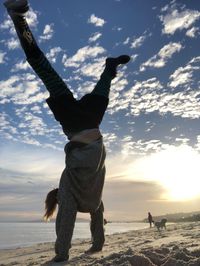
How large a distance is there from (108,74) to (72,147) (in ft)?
5.44

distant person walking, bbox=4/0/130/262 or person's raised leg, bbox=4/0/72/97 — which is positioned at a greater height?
person's raised leg, bbox=4/0/72/97

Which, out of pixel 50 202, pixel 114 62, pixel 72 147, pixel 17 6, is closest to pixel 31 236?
pixel 50 202

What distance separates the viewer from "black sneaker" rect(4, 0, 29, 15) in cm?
557

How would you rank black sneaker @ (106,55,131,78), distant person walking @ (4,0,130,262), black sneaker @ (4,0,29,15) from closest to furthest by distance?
black sneaker @ (4,0,29,15), distant person walking @ (4,0,130,262), black sneaker @ (106,55,131,78)

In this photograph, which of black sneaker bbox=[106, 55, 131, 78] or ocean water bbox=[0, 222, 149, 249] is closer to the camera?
black sneaker bbox=[106, 55, 131, 78]

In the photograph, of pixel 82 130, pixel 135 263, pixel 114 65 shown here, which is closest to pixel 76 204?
pixel 82 130

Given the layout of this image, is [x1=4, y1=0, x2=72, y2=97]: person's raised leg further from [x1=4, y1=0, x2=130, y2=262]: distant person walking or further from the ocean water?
the ocean water

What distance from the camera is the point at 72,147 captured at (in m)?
6.32

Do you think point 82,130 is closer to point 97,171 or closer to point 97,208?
point 97,171

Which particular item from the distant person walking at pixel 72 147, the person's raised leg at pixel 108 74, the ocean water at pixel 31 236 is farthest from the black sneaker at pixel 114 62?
the ocean water at pixel 31 236

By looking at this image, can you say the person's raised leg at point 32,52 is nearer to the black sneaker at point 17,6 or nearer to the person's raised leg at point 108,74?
the black sneaker at point 17,6

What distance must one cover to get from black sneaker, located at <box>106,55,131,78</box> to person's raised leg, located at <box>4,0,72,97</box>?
3.71 feet

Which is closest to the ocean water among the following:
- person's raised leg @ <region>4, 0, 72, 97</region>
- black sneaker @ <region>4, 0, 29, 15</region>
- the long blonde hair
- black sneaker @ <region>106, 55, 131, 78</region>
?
the long blonde hair

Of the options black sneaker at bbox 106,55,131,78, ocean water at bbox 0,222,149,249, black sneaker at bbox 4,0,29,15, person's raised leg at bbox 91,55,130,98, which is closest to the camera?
black sneaker at bbox 4,0,29,15
